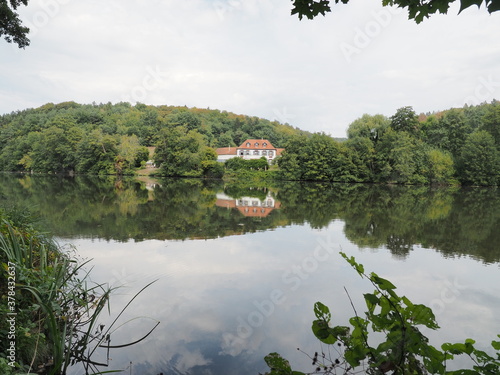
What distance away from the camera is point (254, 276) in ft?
22.9

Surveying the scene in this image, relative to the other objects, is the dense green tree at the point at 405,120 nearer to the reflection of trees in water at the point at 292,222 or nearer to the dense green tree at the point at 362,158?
the dense green tree at the point at 362,158

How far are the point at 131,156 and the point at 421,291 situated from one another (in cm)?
5463

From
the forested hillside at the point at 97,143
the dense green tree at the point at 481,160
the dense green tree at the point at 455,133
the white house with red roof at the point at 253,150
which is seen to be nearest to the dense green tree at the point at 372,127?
the dense green tree at the point at 455,133

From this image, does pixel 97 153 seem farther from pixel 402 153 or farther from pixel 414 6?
pixel 414 6

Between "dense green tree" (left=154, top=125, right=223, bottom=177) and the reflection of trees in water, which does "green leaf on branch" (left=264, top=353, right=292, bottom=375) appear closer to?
the reflection of trees in water

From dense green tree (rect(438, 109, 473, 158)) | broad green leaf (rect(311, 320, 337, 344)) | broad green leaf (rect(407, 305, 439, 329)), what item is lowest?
broad green leaf (rect(311, 320, 337, 344))

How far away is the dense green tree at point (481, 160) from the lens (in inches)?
1729

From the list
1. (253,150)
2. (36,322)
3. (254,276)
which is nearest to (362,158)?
(253,150)

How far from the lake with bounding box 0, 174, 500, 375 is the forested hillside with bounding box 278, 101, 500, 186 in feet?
113

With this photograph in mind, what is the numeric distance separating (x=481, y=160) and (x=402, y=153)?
10641 millimetres

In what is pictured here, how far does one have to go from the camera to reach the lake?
4.29 metres

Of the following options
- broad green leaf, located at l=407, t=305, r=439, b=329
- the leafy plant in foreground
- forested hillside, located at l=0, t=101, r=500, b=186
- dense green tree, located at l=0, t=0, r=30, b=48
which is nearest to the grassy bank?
the leafy plant in foreground

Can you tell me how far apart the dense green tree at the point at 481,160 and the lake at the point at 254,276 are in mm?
36705

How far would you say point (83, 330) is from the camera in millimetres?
4348
